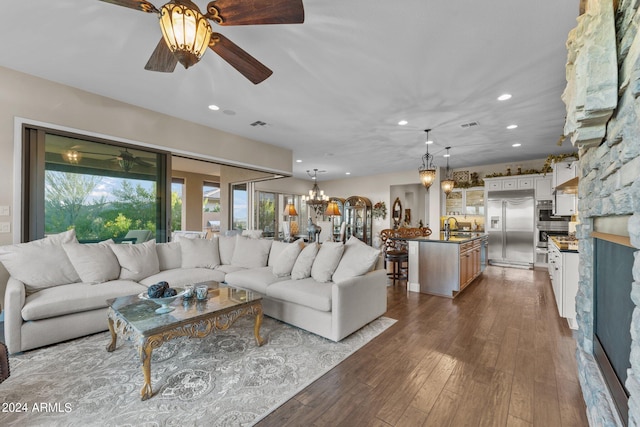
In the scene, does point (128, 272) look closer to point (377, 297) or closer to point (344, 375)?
point (344, 375)

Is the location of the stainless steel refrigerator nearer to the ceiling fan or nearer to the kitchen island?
the kitchen island

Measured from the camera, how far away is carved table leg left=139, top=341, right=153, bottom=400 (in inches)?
71.4

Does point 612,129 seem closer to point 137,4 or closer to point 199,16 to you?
point 199,16

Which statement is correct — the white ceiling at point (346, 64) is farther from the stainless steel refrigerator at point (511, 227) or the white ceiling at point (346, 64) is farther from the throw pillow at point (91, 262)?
the stainless steel refrigerator at point (511, 227)

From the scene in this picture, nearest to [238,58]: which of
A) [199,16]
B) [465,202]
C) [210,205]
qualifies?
[199,16]

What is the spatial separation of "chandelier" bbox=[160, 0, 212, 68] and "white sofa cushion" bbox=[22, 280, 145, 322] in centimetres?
250

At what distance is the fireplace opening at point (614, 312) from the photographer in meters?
1.19

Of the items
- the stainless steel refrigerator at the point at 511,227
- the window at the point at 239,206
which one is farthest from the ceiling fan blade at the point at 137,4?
the stainless steel refrigerator at the point at 511,227

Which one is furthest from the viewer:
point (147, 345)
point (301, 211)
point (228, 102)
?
point (301, 211)

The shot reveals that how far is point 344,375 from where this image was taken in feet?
6.92

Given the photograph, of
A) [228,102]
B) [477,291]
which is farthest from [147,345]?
[477,291]

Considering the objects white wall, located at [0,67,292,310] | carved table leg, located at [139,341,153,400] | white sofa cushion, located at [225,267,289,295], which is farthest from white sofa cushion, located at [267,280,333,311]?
white wall, located at [0,67,292,310]

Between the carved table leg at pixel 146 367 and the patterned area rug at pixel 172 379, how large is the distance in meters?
0.05

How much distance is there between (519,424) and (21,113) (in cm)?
537
